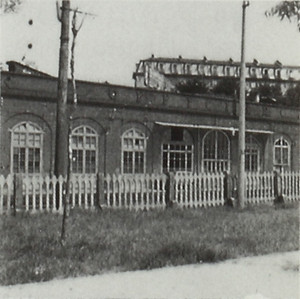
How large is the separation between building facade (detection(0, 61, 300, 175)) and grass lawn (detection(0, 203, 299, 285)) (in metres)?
4.92

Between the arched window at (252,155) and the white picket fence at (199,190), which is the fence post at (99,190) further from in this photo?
the arched window at (252,155)

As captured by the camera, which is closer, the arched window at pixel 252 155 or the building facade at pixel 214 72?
the arched window at pixel 252 155

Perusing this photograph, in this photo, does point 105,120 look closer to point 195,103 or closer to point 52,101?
point 52,101

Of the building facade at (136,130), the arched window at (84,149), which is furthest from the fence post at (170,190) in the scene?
the arched window at (84,149)

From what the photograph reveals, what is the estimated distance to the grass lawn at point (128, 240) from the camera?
6.38 metres

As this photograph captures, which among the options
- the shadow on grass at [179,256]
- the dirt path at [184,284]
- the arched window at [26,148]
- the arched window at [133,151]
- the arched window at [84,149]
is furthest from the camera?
the arched window at [133,151]

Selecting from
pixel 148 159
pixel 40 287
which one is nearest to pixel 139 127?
pixel 148 159

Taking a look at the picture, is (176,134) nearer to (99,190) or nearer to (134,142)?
(134,142)

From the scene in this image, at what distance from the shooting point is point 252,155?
23656mm

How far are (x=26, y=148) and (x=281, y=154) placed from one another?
47.7ft

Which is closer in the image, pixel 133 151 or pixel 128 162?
pixel 128 162

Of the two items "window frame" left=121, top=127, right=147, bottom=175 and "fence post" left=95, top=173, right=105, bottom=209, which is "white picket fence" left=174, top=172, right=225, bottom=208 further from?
"window frame" left=121, top=127, right=147, bottom=175

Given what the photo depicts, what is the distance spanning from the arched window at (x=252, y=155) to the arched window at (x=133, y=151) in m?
6.60

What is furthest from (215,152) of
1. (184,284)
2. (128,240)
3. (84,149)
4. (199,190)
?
(184,284)
